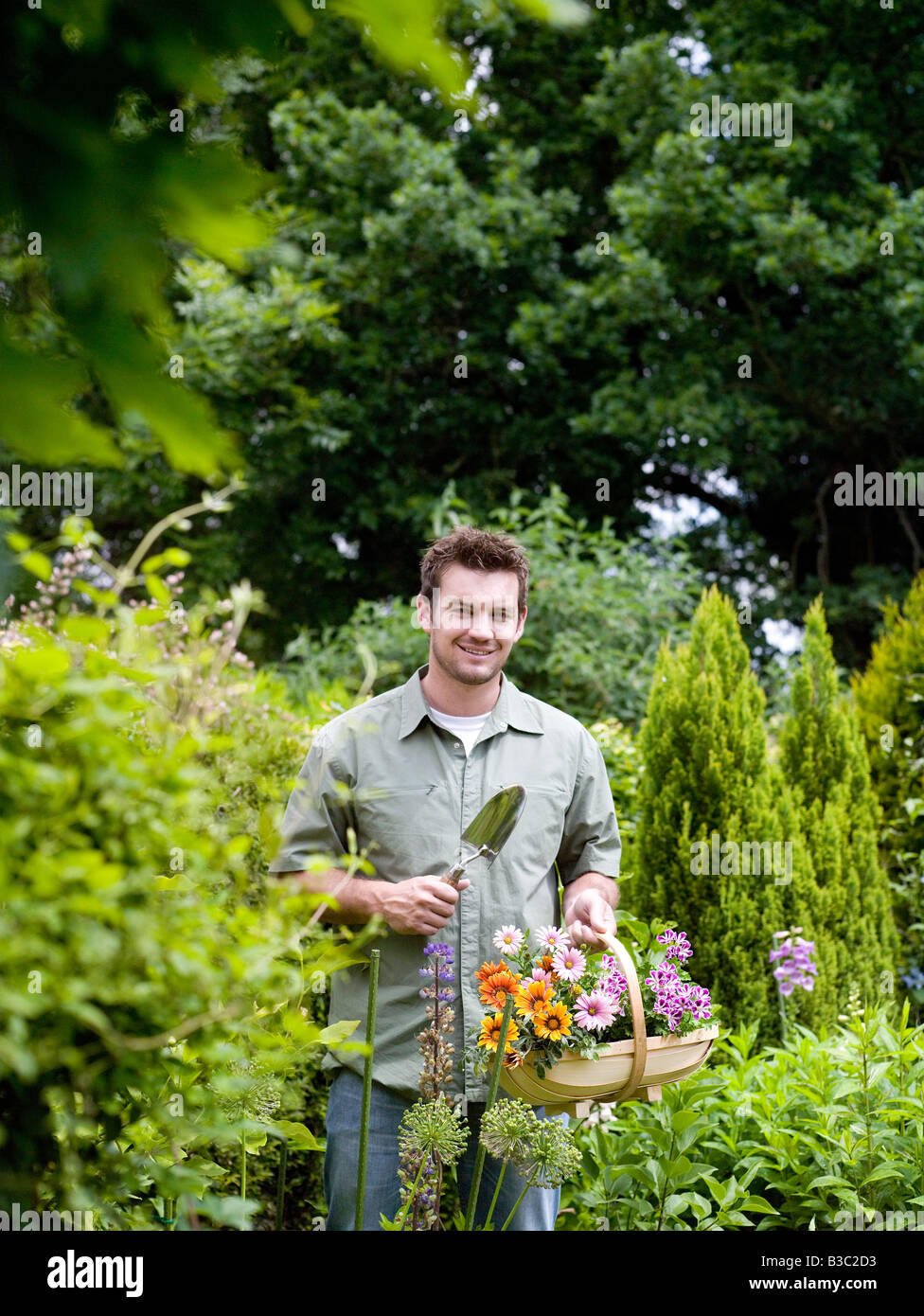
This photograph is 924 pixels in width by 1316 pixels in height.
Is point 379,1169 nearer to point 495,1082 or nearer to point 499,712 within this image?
point 495,1082

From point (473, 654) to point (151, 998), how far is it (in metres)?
1.60

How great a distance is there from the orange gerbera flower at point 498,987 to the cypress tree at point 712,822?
96.9 inches

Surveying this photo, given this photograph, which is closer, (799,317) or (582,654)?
(582,654)

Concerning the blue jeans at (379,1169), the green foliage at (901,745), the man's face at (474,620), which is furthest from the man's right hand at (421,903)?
the green foliage at (901,745)

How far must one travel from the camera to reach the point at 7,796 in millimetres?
906

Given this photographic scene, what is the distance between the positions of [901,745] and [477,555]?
13.8 feet

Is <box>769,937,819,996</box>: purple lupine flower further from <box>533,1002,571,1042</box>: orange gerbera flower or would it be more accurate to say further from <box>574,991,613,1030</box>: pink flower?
<box>533,1002,571,1042</box>: orange gerbera flower

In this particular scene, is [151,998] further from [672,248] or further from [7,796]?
[672,248]

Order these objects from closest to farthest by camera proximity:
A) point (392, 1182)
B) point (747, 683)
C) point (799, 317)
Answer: point (392, 1182) → point (747, 683) → point (799, 317)

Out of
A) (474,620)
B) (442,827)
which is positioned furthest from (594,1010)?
(474,620)

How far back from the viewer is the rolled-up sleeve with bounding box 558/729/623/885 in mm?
2627

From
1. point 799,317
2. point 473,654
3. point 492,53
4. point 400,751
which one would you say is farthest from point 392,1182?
point 492,53

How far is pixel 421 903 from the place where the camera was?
2109 millimetres

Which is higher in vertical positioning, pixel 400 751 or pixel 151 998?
pixel 400 751
